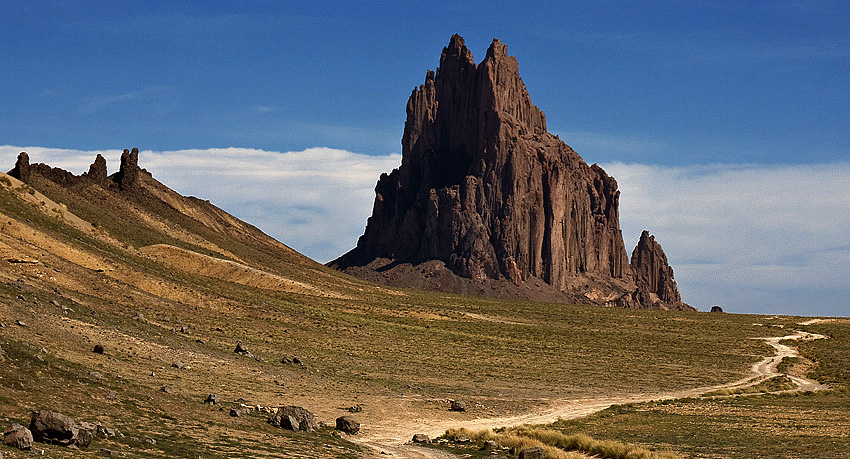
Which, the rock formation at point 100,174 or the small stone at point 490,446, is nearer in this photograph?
the small stone at point 490,446

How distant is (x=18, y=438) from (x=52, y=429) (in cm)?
169

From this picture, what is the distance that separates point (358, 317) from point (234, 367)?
41986 millimetres

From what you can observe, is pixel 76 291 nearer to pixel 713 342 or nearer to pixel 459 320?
pixel 459 320

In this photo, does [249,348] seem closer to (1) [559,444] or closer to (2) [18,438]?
(1) [559,444]

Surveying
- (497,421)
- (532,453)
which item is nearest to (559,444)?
(532,453)

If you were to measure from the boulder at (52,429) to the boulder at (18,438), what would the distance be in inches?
45.6

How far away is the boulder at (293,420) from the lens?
3575 cm

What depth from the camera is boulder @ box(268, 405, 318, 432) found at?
3575 centimetres

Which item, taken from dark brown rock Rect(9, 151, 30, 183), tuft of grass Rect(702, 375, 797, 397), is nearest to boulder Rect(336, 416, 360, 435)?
tuft of grass Rect(702, 375, 797, 397)

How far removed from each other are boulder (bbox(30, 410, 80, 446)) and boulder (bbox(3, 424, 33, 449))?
1157 mm

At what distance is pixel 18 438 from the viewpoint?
22094 mm

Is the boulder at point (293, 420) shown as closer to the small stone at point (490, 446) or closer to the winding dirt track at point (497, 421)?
the winding dirt track at point (497, 421)

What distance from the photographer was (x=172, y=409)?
34.5m

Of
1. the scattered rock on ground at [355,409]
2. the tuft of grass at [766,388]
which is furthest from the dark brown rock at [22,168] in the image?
the tuft of grass at [766,388]
